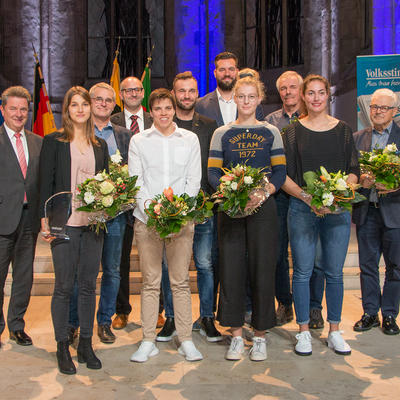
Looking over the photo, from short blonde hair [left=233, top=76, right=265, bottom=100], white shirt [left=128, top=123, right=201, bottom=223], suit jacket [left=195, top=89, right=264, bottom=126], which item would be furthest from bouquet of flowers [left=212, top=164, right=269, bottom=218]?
suit jacket [left=195, top=89, right=264, bottom=126]

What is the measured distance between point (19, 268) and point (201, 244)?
147 centimetres

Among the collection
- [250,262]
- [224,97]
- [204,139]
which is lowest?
[250,262]

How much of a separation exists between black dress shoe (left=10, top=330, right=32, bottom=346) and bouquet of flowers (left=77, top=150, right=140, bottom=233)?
1.22 m

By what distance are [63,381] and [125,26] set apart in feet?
39.2

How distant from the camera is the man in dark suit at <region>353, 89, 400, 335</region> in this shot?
4.27 meters

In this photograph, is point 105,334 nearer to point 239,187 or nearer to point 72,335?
point 72,335

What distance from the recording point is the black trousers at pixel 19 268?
4039 mm

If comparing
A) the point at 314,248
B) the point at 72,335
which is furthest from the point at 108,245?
the point at 314,248

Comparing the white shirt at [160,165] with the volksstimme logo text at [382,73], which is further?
the volksstimme logo text at [382,73]

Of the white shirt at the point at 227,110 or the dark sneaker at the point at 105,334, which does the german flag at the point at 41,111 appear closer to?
the white shirt at the point at 227,110

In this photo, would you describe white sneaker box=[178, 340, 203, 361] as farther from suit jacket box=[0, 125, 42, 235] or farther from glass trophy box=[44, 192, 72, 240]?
suit jacket box=[0, 125, 42, 235]

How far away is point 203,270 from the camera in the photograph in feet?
13.5

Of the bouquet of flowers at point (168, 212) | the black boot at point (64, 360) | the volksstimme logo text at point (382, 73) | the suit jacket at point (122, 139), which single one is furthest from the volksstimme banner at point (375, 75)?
the black boot at point (64, 360)

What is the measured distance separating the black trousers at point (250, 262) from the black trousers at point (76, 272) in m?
0.92
